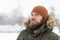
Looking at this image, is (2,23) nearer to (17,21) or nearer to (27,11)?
(17,21)

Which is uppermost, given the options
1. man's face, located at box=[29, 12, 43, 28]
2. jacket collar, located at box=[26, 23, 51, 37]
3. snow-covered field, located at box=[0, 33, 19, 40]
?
man's face, located at box=[29, 12, 43, 28]

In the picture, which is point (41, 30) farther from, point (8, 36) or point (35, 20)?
point (8, 36)

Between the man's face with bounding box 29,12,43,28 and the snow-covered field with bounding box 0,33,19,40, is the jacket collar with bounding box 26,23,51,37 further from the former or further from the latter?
the snow-covered field with bounding box 0,33,19,40

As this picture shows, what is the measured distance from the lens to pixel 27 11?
7.93ft

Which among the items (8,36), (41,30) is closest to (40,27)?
(41,30)

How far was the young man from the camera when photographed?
1.65 meters

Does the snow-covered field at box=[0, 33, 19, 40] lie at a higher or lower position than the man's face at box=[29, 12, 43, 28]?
lower

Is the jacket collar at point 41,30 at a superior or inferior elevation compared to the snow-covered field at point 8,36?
superior

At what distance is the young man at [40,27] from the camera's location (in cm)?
165

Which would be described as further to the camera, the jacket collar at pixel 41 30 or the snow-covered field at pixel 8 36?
the snow-covered field at pixel 8 36

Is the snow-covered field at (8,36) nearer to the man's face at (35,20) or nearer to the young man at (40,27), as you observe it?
the young man at (40,27)

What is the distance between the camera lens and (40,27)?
1.68 m

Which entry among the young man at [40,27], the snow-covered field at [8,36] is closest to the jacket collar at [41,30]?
the young man at [40,27]

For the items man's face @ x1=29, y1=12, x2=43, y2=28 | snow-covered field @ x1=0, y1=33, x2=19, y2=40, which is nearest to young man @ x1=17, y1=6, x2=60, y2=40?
man's face @ x1=29, y1=12, x2=43, y2=28
